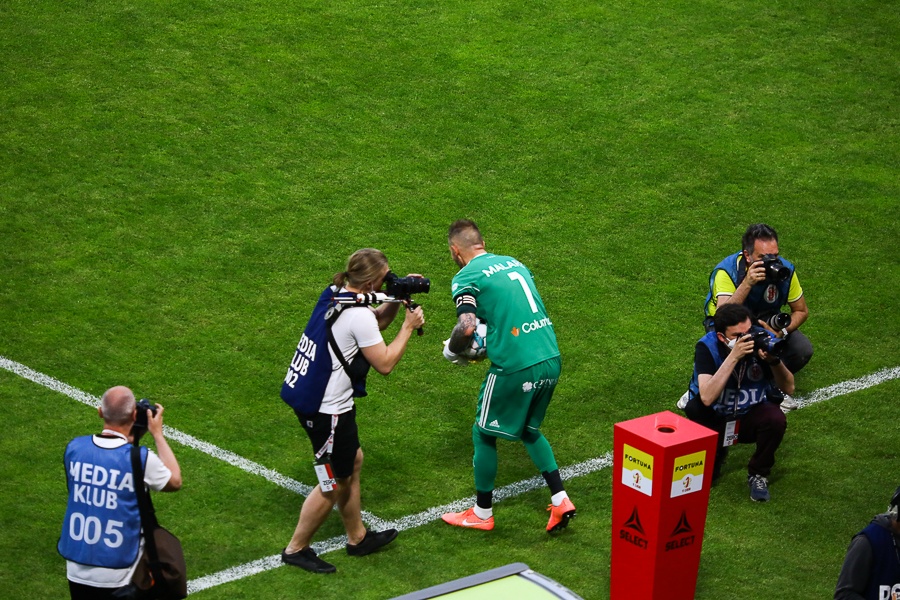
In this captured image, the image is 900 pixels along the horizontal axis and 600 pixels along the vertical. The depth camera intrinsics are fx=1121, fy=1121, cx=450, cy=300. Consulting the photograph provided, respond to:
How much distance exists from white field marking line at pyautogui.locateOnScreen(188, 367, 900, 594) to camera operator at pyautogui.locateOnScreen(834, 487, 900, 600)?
9.98 feet

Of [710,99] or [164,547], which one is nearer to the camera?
[164,547]

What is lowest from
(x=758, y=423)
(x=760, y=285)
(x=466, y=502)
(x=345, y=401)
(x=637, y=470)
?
(x=466, y=502)

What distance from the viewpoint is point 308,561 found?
7.25 metres

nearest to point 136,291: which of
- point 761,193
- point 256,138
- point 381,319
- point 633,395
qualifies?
point 256,138

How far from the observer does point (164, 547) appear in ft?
18.9

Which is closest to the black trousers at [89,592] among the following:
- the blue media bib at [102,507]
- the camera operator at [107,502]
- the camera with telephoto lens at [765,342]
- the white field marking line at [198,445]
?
the camera operator at [107,502]

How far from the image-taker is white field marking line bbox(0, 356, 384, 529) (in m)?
8.20

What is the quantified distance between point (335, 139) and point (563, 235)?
3011 mm

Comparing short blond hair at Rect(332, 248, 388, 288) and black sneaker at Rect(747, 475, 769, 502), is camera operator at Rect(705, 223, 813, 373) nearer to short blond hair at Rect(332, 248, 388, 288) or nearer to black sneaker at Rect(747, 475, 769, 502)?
black sneaker at Rect(747, 475, 769, 502)

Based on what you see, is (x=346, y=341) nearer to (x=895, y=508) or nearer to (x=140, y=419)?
(x=140, y=419)

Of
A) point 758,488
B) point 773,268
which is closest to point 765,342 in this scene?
point 773,268

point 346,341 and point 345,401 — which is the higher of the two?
point 346,341

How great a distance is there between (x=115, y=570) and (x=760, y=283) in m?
5.33

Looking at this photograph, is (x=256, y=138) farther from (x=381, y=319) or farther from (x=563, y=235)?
(x=381, y=319)
